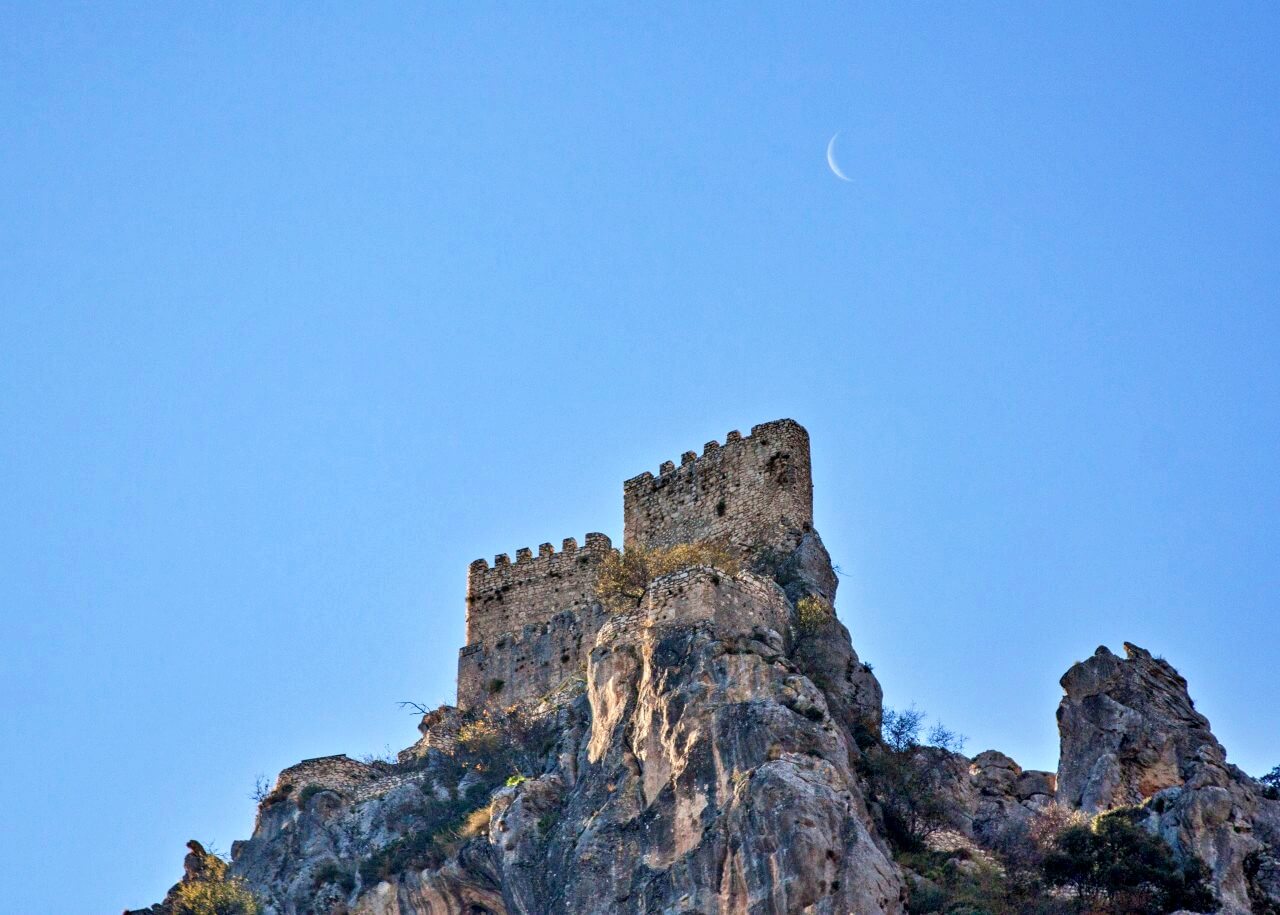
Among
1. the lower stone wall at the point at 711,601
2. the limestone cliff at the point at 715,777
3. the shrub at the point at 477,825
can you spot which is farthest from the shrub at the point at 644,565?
the shrub at the point at 477,825

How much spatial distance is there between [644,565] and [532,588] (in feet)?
22.3

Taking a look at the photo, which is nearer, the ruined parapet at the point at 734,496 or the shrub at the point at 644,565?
the shrub at the point at 644,565

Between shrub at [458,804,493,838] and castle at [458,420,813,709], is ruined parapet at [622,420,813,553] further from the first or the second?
shrub at [458,804,493,838]

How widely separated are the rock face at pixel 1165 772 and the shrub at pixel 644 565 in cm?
1080

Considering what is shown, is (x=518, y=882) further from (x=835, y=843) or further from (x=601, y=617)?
(x=601, y=617)

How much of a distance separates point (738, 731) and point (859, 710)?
792cm

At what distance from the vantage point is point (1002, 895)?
4784cm

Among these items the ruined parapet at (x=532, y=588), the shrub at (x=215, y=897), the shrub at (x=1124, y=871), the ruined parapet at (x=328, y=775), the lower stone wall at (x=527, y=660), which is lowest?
the shrub at (x=1124, y=871)

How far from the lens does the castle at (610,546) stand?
63.0 metres

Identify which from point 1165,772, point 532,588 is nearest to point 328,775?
point 532,588

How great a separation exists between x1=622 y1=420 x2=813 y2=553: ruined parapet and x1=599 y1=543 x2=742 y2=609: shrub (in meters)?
1.03

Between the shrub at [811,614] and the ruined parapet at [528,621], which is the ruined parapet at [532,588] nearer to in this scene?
the ruined parapet at [528,621]

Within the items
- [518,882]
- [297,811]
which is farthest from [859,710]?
[297,811]

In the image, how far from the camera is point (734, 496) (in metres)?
64.1
